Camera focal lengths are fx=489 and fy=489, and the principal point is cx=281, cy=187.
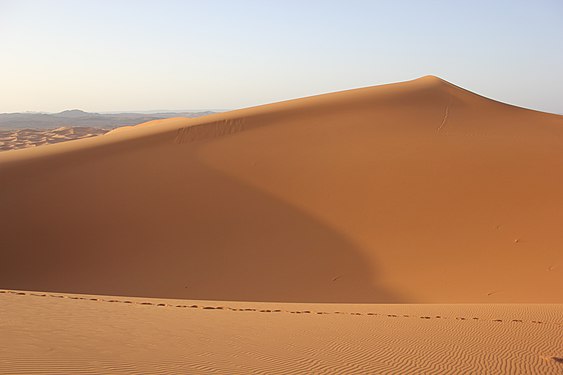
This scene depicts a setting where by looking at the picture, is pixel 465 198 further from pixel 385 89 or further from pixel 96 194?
pixel 385 89

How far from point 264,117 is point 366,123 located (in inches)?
183

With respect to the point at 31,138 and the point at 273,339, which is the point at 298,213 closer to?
the point at 273,339

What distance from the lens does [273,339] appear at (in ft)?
18.7

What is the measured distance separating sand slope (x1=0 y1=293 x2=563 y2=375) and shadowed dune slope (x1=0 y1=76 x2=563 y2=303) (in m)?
2.42

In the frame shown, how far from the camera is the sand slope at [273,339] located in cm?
457

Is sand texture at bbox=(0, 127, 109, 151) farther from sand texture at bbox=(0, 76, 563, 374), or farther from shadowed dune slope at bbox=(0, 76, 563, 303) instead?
sand texture at bbox=(0, 76, 563, 374)

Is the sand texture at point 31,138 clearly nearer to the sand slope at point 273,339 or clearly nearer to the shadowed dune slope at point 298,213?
the shadowed dune slope at point 298,213

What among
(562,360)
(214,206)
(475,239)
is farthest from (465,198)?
(562,360)

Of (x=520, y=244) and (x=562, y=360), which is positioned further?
(x=520, y=244)

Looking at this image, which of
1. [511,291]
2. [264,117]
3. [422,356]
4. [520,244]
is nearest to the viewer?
[422,356]

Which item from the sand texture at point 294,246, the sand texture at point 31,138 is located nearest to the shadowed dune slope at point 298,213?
the sand texture at point 294,246

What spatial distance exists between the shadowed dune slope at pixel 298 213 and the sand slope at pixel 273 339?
2.42 m

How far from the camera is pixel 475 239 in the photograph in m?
11.6

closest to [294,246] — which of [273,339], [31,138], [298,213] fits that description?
[298,213]
